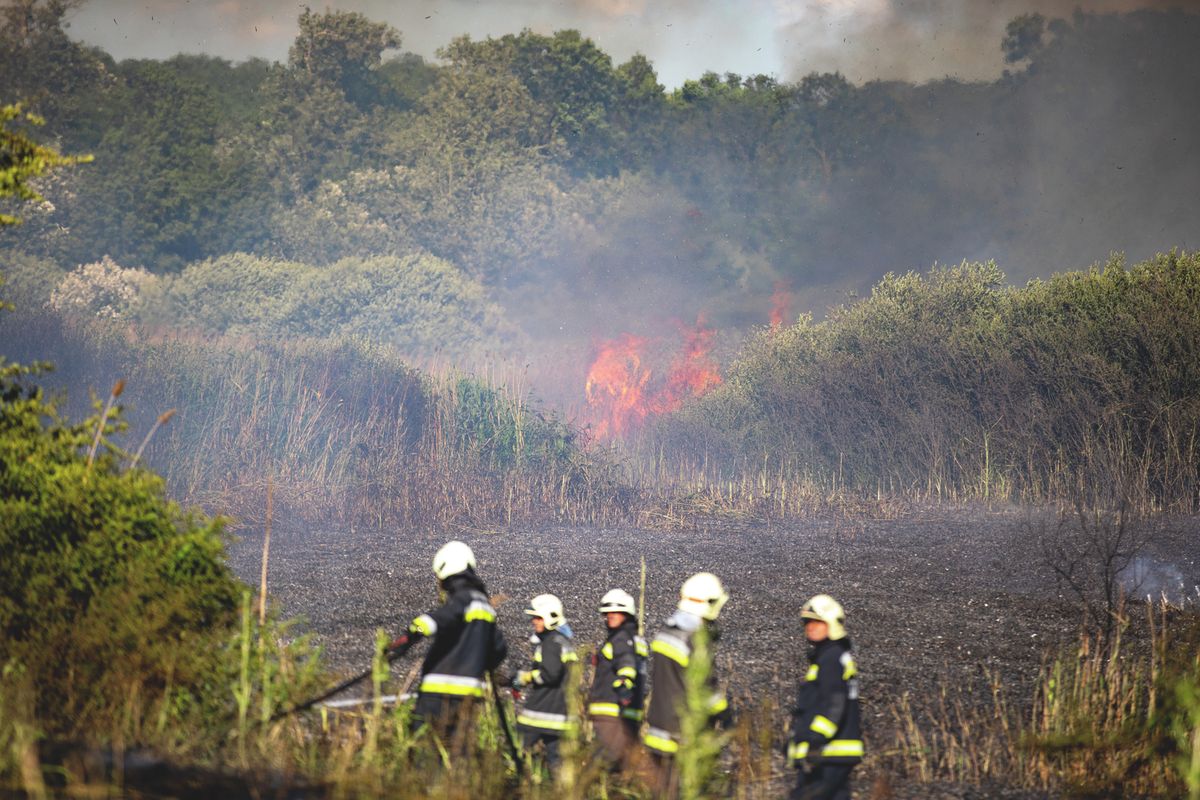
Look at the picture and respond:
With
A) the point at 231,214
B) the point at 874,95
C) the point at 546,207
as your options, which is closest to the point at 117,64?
the point at 231,214

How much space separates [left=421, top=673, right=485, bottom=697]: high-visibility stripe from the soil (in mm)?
2853

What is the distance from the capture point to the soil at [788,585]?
41.7 feet

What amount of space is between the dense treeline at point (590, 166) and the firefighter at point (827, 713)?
4837 centimetres

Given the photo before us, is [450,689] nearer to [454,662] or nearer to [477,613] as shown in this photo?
[454,662]

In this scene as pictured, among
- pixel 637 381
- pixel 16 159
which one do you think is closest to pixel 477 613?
pixel 16 159

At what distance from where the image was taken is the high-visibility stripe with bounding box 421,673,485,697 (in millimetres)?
7941

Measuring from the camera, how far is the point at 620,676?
798 cm

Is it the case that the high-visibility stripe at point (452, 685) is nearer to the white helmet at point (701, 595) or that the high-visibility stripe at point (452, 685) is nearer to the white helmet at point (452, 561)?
the white helmet at point (452, 561)

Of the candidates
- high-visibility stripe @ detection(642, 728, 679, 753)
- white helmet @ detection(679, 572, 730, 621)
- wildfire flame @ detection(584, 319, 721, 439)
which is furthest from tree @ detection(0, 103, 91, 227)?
wildfire flame @ detection(584, 319, 721, 439)

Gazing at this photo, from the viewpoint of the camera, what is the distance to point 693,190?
61.7 meters

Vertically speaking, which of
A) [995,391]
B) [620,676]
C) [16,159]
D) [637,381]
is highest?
[637,381]

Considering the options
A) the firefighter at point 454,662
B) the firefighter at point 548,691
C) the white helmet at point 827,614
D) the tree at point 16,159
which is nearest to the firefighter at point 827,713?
the white helmet at point 827,614

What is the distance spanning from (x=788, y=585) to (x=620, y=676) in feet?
34.5

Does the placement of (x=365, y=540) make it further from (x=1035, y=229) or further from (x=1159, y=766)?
(x=1035, y=229)
